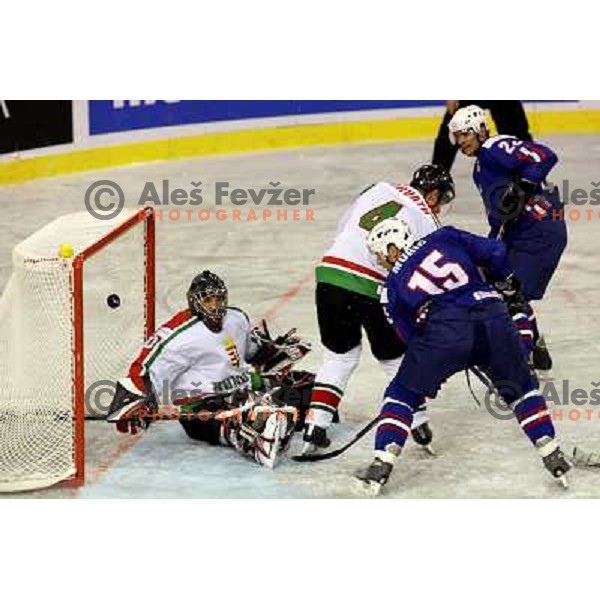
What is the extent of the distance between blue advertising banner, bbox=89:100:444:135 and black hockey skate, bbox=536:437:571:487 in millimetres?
5372

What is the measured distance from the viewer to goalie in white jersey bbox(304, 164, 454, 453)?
21.1 ft

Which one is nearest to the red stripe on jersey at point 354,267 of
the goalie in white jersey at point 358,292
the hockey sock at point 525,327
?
the goalie in white jersey at point 358,292

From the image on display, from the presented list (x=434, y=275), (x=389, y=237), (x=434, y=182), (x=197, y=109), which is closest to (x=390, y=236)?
(x=389, y=237)

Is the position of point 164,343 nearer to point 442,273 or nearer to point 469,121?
point 442,273

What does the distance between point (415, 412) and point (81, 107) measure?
199 inches

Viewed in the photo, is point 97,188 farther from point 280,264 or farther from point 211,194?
point 280,264

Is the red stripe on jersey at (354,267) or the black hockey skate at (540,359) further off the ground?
the red stripe on jersey at (354,267)

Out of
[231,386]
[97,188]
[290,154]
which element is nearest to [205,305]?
[231,386]

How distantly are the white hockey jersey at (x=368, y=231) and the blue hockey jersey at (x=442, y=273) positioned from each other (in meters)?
0.31

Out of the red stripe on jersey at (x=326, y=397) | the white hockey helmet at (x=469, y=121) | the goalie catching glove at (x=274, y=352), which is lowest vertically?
the red stripe on jersey at (x=326, y=397)

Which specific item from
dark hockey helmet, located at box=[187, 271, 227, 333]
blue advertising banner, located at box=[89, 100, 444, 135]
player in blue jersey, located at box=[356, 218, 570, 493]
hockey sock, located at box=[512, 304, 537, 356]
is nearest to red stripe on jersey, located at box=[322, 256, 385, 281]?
player in blue jersey, located at box=[356, 218, 570, 493]

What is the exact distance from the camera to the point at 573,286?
29.2 feet

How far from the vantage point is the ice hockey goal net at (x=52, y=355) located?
624 cm

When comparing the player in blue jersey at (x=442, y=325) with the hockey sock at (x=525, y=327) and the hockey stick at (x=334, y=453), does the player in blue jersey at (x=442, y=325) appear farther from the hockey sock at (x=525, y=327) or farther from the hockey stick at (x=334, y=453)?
the hockey sock at (x=525, y=327)
